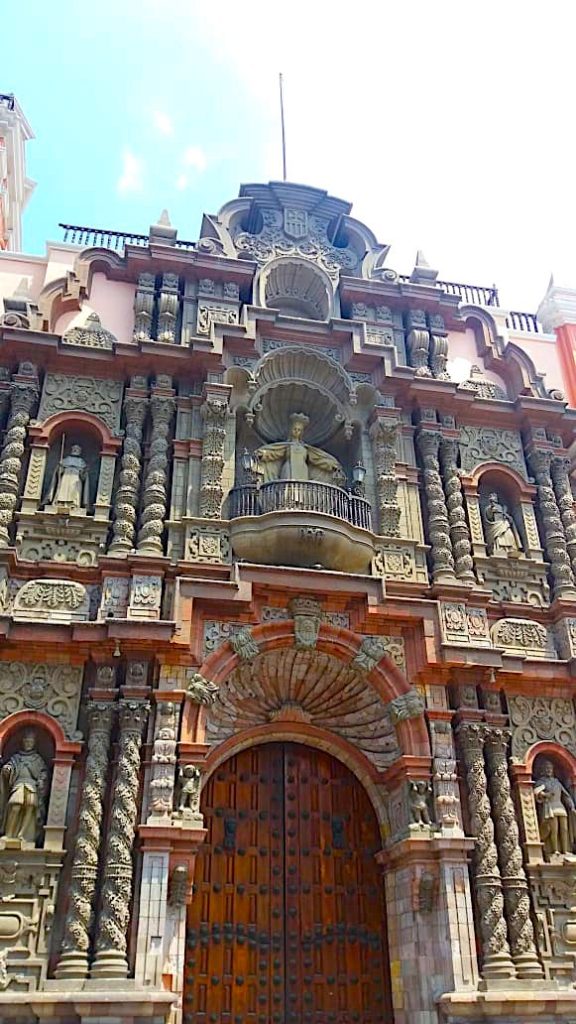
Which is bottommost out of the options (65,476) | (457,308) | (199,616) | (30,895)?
(30,895)

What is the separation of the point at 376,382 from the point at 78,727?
6.97 metres

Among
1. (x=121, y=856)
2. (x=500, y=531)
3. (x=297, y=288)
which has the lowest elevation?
(x=121, y=856)

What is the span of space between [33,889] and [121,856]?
38.9 inches

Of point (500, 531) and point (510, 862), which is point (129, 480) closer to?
point (500, 531)

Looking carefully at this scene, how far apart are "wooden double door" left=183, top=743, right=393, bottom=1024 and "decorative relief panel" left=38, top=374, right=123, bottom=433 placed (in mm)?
5273

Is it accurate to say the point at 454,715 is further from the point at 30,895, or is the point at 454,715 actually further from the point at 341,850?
the point at 30,895

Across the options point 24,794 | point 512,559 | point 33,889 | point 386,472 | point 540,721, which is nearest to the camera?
point 33,889

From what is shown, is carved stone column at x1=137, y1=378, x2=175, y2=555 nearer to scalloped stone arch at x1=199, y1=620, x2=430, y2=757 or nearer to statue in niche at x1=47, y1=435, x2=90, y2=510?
statue in niche at x1=47, y1=435, x2=90, y2=510

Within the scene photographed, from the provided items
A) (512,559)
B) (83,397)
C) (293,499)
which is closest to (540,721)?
(512,559)

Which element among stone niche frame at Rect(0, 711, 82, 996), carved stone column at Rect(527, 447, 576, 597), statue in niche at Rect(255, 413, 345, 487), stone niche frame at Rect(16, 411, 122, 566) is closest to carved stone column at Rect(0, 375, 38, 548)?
stone niche frame at Rect(16, 411, 122, 566)

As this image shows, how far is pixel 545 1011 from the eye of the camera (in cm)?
930

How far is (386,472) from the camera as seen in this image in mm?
12594

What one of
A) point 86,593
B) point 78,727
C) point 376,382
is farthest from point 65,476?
point 376,382

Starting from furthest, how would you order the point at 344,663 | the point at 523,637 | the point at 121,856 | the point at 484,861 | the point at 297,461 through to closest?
the point at 297,461 < the point at 523,637 < the point at 344,663 < the point at 484,861 < the point at 121,856
